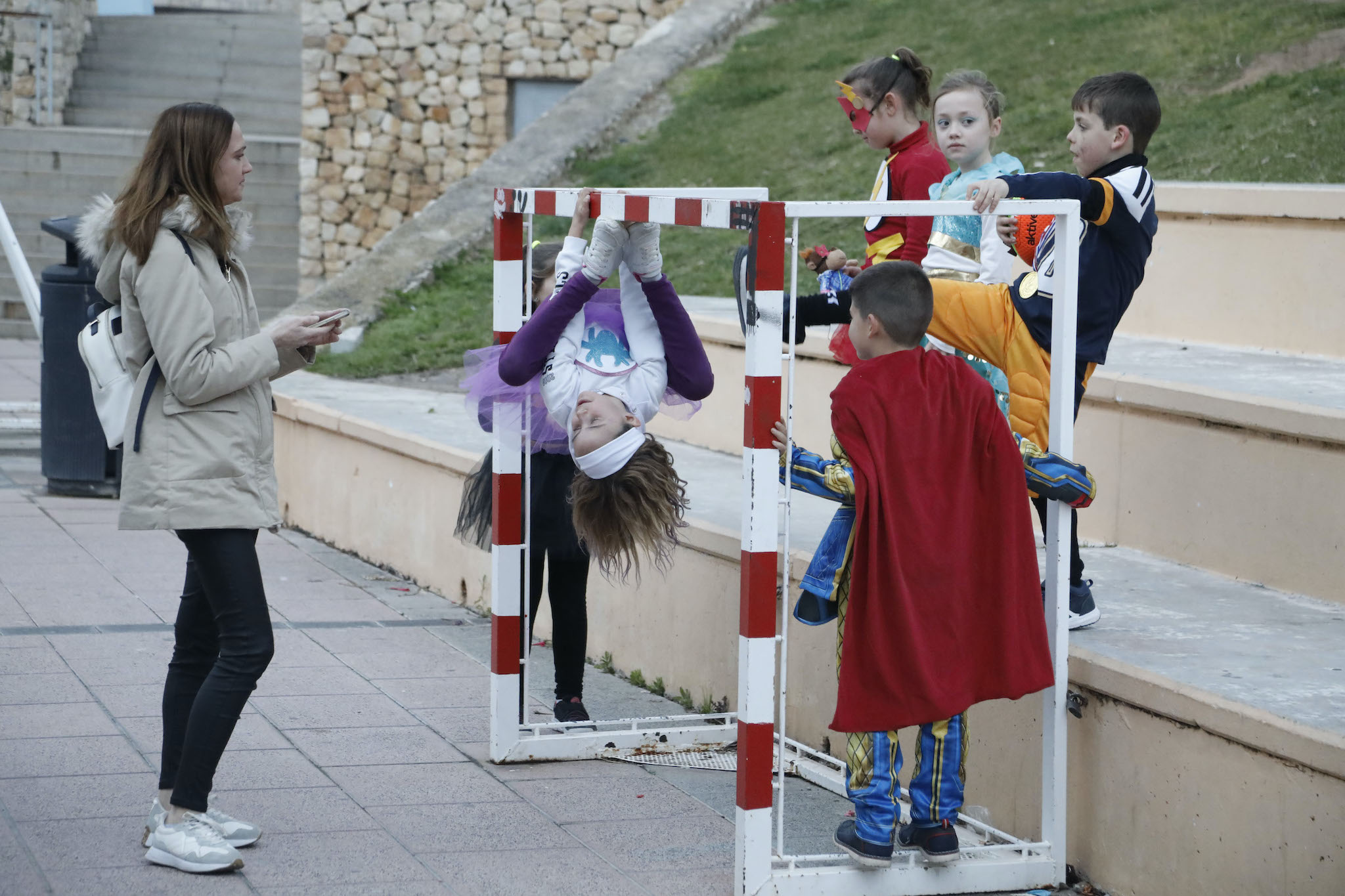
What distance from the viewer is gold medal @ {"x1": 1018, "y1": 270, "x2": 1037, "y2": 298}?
4.20 m

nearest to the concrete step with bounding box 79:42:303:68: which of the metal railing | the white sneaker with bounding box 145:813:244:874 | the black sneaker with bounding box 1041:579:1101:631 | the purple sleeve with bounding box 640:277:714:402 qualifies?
the metal railing

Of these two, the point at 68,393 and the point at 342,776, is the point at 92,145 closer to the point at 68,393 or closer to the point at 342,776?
the point at 68,393

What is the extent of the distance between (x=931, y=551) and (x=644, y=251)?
1.27 m

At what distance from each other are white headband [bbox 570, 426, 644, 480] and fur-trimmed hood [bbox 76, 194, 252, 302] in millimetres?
1123

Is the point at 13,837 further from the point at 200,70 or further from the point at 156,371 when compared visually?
the point at 200,70

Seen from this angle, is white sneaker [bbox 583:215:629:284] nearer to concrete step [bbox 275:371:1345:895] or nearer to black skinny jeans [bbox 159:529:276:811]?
concrete step [bbox 275:371:1345:895]

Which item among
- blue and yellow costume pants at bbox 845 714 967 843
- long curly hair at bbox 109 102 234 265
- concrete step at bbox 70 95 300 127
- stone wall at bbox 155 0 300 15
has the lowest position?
blue and yellow costume pants at bbox 845 714 967 843

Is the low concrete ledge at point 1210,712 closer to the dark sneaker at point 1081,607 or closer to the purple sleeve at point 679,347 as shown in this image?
the dark sneaker at point 1081,607

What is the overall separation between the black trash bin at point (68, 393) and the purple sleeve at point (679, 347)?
5.42m

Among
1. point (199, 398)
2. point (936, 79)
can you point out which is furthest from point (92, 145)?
point (199, 398)

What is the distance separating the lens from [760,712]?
3764 mm

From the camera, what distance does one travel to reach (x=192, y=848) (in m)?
3.93

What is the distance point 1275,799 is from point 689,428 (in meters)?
4.85

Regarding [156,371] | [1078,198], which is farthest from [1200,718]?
[156,371]
